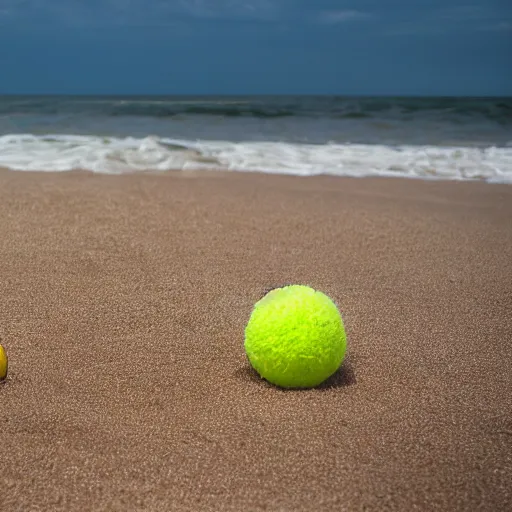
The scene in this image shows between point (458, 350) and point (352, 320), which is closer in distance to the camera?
point (458, 350)

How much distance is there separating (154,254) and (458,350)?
1.49 metres

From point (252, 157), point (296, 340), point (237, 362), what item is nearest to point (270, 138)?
point (252, 157)

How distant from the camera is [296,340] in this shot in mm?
1745

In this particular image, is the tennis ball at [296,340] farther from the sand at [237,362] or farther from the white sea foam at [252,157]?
the white sea foam at [252,157]

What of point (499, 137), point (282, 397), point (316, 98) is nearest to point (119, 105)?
point (316, 98)

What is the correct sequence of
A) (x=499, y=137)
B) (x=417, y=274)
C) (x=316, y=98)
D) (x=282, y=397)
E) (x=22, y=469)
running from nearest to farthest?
(x=22, y=469) → (x=282, y=397) → (x=417, y=274) → (x=499, y=137) → (x=316, y=98)

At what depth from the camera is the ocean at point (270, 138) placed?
5473 millimetres

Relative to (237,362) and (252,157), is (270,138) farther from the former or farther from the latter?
(237,362)

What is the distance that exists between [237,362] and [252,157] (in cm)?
421

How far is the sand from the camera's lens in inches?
55.3

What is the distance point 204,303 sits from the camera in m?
2.45

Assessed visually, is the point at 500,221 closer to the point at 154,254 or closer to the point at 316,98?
the point at 154,254

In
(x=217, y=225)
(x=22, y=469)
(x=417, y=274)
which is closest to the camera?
(x=22, y=469)

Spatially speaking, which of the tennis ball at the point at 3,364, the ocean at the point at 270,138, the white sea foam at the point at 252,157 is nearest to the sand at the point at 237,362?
the tennis ball at the point at 3,364
